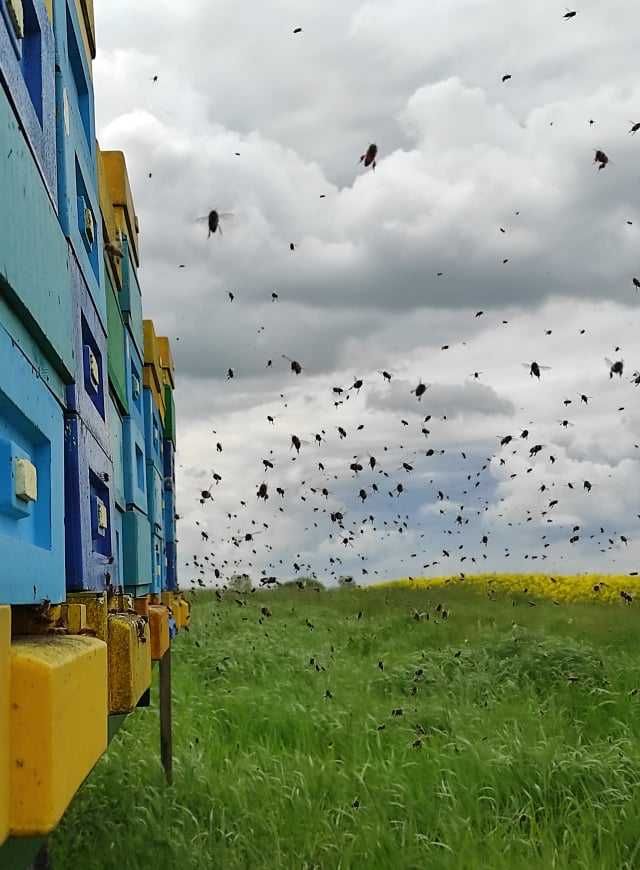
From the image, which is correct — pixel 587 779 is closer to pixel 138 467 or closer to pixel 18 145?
pixel 138 467

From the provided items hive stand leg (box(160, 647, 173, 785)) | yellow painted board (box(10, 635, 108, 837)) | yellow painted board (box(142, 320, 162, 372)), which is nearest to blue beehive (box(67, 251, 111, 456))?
yellow painted board (box(10, 635, 108, 837))

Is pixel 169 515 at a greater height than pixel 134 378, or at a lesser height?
lesser

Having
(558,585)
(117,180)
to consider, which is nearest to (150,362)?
(117,180)

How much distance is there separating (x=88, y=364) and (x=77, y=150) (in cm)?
65

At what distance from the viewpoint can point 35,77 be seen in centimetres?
233

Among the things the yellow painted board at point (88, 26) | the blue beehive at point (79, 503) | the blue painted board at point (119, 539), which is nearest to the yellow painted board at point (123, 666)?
the blue beehive at point (79, 503)

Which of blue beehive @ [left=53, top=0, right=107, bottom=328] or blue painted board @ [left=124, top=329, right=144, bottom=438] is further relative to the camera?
blue painted board @ [left=124, top=329, right=144, bottom=438]

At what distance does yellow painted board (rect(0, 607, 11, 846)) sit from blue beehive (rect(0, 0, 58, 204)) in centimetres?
110

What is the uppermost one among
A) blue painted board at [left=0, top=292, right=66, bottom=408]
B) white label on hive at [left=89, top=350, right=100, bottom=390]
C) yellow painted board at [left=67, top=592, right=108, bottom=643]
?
white label on hive at [left=89, top=350, right=100, bottom=390]

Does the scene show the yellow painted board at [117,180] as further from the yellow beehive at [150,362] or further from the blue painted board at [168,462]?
the blue painted board at [168,462]

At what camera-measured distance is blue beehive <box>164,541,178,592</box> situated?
379 inches

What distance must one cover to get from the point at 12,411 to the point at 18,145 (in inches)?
20.5

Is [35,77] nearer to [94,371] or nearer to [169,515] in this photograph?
[94,371]

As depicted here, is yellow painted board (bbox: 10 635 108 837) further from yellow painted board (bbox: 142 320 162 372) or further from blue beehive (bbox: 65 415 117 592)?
yellow painted board (bbox: 142 320 162 372)
